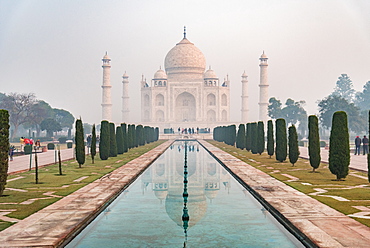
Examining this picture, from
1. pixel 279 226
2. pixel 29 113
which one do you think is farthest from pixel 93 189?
pixel 29 113

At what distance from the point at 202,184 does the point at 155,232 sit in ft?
13.2

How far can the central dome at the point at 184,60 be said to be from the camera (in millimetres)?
54719

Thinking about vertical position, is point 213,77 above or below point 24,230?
above

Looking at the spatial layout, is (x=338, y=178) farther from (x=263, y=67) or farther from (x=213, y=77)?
(x=213, y=77)

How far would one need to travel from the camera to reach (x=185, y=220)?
18.3ft

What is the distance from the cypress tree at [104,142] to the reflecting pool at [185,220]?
6.26 m

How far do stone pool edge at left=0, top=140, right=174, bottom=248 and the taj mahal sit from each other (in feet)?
140

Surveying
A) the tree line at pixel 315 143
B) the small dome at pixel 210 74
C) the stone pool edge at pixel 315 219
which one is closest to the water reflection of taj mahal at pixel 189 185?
the stone pool edge at pixel 315 219

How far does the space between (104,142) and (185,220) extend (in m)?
9.79

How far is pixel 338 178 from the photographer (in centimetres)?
931

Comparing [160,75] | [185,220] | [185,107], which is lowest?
[185,220]

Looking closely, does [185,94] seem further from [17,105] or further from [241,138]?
[241,138]

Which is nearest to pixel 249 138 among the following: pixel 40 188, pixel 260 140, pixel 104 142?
pixel 260 140

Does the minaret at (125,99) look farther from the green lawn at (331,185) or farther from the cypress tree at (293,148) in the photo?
the green lawn at (331,185)
